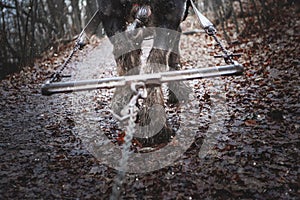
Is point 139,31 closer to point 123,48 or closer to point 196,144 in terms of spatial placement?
point 123,48

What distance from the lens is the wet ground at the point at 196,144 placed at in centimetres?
261

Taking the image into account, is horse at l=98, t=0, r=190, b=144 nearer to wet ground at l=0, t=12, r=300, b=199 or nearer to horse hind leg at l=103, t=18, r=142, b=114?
horse hind leg at l=103, t=18, r=142, b=114

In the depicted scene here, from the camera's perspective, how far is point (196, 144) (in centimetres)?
334

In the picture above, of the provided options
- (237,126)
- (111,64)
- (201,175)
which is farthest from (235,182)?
(111,64)

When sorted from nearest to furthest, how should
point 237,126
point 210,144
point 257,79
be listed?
point 210,144, point 237,126, point 257,79

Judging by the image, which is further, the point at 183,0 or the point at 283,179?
the point at 183,0

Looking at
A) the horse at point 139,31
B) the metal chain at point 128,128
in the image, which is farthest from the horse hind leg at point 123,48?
the metal chain at point 128,128

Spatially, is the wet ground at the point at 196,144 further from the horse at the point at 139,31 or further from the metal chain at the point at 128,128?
the metal chain at the point at 128,128

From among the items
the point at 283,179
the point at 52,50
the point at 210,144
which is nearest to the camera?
the point at 283,179

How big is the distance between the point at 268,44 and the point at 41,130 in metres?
5.55

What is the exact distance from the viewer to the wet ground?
2.61m

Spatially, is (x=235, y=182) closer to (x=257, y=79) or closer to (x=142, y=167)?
(x=142, y=167)

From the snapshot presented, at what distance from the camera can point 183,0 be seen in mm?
3391

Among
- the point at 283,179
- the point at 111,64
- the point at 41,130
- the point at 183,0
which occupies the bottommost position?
the point at 283,179
